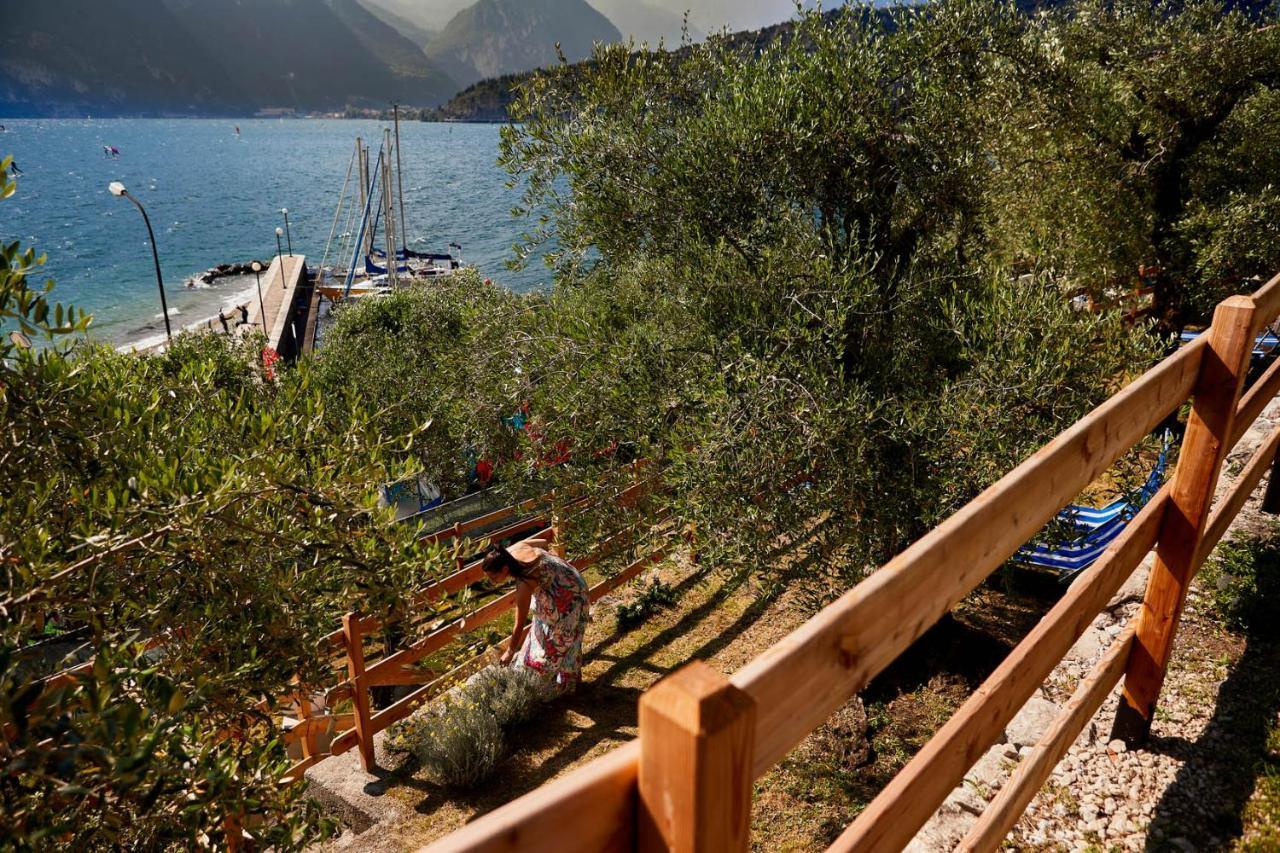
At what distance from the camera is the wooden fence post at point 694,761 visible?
0.95m

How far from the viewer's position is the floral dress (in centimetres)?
798

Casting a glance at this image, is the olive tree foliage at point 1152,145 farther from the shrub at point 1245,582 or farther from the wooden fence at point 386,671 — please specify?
the wooden fence at point 386,671

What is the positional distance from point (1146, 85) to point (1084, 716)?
11708 millimetres

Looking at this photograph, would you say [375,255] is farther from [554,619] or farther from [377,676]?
[554,619]

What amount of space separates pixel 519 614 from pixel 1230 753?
20.1ft

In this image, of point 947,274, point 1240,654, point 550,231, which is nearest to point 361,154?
point 550,231

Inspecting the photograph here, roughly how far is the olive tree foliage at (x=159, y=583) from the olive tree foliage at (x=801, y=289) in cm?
295

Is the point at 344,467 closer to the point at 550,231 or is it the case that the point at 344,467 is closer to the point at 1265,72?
the point at 550,231

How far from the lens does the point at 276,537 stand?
11.3 ft

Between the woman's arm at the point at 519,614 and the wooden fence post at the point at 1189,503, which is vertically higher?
the wooden fence post at the point at 1189,503

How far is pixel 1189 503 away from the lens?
11.1ft

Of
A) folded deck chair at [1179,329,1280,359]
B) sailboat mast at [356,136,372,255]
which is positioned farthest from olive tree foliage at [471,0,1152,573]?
sailboat mast at [356,136,372,255]

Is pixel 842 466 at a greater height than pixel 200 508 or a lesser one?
lesser

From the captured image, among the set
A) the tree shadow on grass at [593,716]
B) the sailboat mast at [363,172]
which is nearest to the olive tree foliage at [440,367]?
the tree shadow on grass at [593,716]
